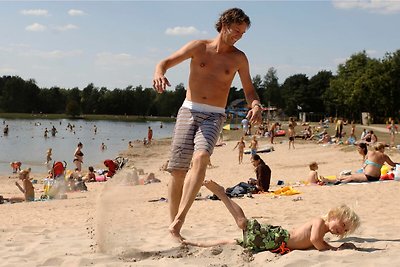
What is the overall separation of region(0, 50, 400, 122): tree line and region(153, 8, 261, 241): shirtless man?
64.7 m

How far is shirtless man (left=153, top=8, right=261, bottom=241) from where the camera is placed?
5.39 metres

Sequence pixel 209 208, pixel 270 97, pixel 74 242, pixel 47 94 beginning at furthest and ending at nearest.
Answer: pixel 47 94
pixel 270 97
pixel 209 208
pixel 74 242

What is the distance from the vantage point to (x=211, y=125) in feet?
17.8

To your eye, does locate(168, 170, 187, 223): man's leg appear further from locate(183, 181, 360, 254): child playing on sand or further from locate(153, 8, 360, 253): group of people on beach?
locate(183, 181, 360, 254): child playing on sand

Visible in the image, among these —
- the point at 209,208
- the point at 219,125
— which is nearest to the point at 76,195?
the point at 209,208

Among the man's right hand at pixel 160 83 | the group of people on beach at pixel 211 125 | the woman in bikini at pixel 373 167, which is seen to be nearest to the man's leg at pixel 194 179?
the group of people on beach at pixel 211 125

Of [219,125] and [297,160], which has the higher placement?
[219,125]

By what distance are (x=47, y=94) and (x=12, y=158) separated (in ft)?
369

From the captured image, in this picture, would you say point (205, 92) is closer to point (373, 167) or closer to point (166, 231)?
point (166, 231)

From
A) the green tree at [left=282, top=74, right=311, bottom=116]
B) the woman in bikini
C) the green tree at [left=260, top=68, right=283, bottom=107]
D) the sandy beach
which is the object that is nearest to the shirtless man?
the sandy beach

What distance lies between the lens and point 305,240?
5133 millimetres

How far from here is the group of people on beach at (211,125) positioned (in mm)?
5172

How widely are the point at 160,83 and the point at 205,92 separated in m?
0.63

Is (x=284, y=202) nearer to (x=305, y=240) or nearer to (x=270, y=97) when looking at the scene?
(x=305, y=240)
